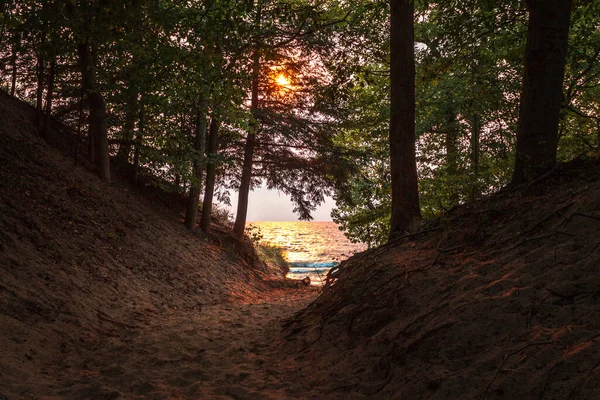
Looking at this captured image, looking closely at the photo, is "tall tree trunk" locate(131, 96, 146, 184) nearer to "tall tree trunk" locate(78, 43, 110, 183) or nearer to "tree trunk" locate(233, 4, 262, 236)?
"tall tree trunk" locate(78, 43, 110, 183)

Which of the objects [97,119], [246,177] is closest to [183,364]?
[97,119]

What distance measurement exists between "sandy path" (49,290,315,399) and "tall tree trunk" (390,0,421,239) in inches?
125

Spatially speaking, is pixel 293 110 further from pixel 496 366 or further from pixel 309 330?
pixel 496 366

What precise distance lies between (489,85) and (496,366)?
9.06 meters

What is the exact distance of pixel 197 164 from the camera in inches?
563

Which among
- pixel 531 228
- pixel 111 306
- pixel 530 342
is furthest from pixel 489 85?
pixel 111 306

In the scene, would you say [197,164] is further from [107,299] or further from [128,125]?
[107,299]

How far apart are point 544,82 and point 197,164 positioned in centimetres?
1089

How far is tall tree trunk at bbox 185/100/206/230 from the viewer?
46.4ft

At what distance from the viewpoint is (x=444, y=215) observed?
702 cm

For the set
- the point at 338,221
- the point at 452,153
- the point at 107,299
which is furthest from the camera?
the point at 338,221

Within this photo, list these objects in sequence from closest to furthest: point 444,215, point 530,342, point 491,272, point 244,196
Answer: point 530,342
point 491,272
point 444,215
point 244,196

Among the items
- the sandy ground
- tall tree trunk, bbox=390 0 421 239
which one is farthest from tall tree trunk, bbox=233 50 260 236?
the sandy ground

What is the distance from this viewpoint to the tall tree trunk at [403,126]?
7.96m
